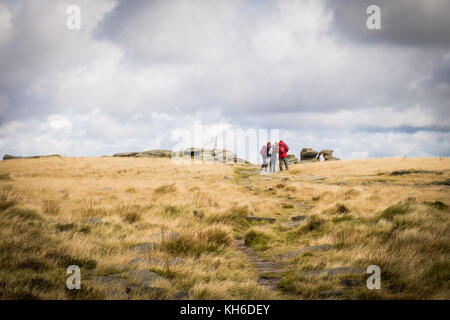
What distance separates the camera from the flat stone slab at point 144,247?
6508 millimetres

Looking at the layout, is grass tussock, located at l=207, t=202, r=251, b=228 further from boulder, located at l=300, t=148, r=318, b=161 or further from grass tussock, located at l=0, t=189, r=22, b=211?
boulder, located at l=300, t=148, r=318, b=161

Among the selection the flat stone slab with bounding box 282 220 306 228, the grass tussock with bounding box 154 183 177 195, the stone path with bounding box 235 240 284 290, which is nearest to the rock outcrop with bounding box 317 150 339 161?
the grass tussock with bounding box 154 183 177 195

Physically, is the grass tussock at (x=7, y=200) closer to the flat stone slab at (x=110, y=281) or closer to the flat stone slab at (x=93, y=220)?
the flat stone slab at (x=93, y=220)

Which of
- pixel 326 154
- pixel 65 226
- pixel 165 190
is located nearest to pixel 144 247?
pixel 65 226

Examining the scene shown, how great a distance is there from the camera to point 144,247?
675cm

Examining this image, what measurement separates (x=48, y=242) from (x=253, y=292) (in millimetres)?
4614

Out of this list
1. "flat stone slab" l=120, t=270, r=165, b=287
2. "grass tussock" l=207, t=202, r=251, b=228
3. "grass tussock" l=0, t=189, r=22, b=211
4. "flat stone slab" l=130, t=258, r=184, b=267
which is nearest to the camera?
"flat stone slab" l=120, t=270, r=165, b=287

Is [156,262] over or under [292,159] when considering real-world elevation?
under

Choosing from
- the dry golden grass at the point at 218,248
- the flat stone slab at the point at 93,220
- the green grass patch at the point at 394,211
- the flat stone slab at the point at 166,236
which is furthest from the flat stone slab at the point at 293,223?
the flat stone slab at the point at 93,220

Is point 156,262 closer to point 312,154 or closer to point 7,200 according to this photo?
point 7,200

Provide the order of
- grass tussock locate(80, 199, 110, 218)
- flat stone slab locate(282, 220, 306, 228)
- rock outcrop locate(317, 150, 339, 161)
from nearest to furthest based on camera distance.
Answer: grass tussock locate(80, 199, 110, 218), flat stone slab locate(282, 220, 306, 228), rock outcrop locate(317, 150, 339, 161)

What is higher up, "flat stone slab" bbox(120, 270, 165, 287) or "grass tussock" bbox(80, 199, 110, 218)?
"grass tussock" bbox(80, 199, 110, 218)

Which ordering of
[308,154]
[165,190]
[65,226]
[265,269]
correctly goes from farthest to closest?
[308,154] < [165,190] < [65,226] < [265,269]

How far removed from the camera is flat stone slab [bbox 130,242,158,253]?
21.4ft
